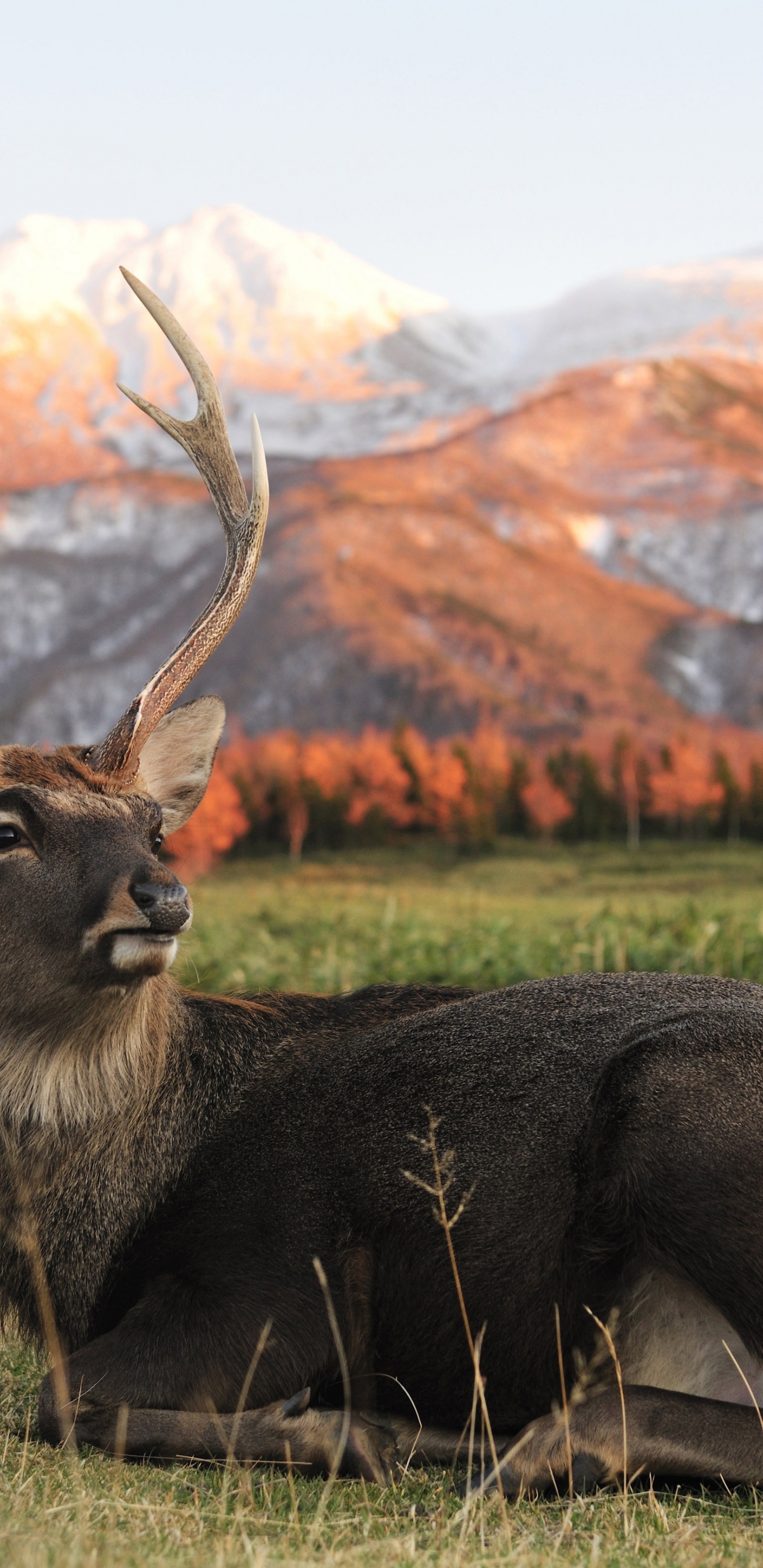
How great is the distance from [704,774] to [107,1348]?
4412cm

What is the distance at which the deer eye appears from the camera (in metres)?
4.06

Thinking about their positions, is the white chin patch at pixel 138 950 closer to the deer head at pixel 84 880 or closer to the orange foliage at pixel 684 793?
the deer head at pixel 84 880

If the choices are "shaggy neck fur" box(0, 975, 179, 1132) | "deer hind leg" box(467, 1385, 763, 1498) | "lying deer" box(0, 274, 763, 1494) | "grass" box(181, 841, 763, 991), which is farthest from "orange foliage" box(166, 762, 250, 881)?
"deer hind leg" box(467, 1385, 763, 1498)

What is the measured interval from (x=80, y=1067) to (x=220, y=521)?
2.43 metres

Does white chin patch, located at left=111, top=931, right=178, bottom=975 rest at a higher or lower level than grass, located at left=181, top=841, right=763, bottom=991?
higher

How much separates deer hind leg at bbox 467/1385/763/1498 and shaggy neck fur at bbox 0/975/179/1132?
1.62 m

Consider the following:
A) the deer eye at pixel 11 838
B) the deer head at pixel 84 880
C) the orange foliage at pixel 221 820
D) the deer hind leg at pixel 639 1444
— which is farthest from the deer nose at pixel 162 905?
the orange foliage at pixel 221 820

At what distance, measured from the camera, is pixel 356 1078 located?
4.19 m

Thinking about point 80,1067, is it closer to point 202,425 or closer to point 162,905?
point 162,905

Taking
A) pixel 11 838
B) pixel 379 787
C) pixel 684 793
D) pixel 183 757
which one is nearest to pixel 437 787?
pixel 379 787

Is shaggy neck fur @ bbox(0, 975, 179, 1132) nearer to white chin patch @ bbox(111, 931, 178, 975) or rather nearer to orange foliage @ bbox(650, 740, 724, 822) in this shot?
white chin patch @ bbox(111, 931, 178, 975)

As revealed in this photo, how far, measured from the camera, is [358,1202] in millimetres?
3836

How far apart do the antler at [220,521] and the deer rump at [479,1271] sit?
1439mm

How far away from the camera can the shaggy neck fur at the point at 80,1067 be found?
4.12 meters
